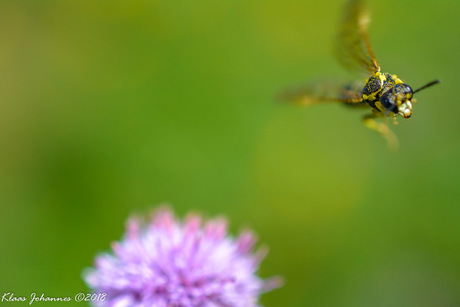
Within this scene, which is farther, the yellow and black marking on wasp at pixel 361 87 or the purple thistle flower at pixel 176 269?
the purple thistle flower at pixel 176 269

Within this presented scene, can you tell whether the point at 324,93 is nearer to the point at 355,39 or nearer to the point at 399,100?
the point at 355,39

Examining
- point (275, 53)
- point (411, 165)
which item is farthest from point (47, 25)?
point (411, 165)

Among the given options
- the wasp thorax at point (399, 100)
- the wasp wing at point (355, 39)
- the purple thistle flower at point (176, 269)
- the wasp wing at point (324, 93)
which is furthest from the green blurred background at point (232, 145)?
the wasp thorax at point (399, 100)

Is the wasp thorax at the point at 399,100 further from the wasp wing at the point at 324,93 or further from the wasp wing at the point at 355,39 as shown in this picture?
the wasp wing at the point at 355,39

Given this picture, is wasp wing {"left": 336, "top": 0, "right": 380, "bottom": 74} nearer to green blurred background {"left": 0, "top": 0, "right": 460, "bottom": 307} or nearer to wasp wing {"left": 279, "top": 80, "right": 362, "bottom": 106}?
wasp wing {"left": 279, "top": 80, "right": 362, "bottom": 106}

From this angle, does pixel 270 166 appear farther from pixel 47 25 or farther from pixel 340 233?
pixel 47 25
